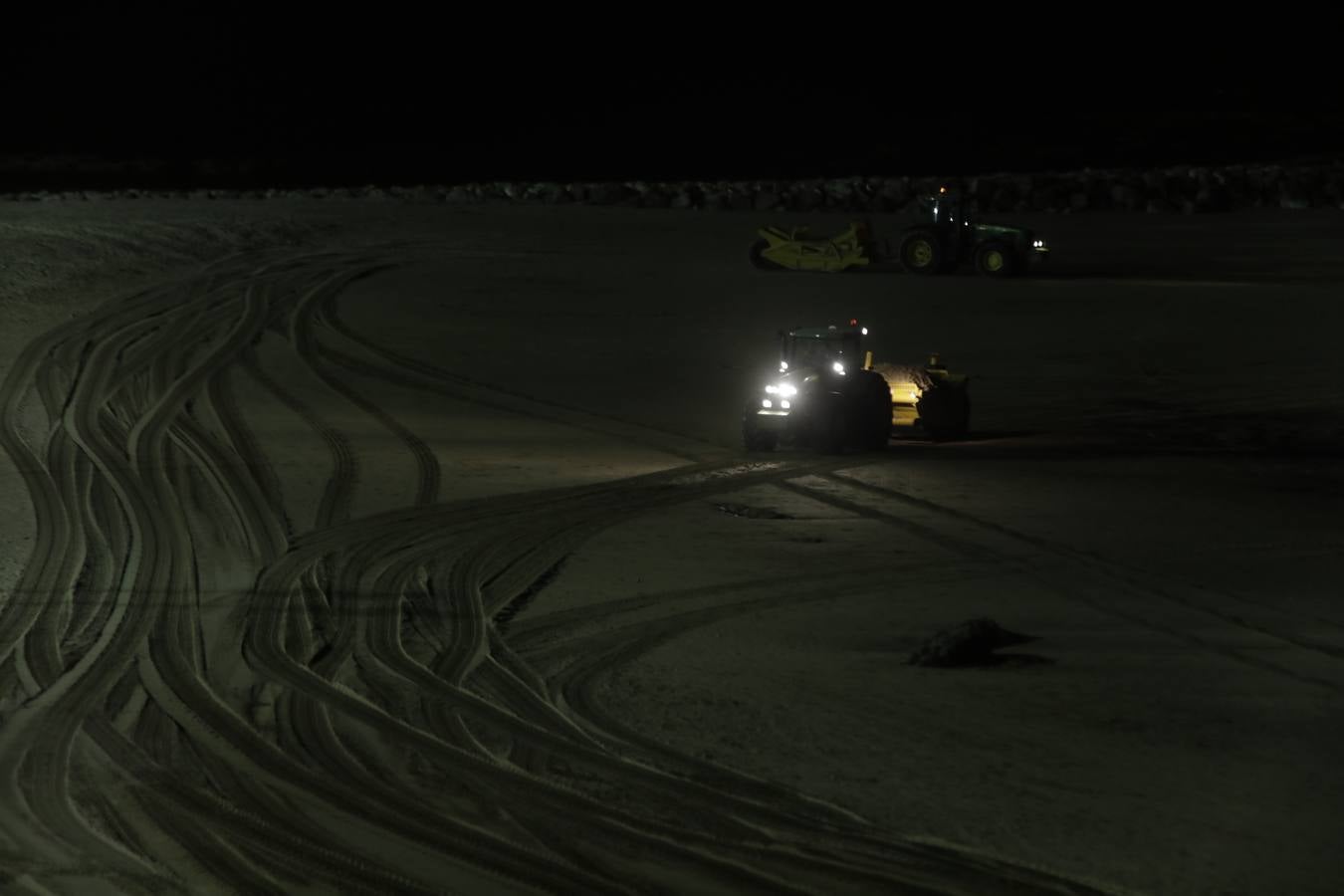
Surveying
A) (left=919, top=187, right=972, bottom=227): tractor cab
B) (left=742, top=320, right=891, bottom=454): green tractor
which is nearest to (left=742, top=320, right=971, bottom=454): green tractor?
(left=742, top=320, right=891, bottom=454): green tractor

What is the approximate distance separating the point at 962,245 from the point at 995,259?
26.0 inches

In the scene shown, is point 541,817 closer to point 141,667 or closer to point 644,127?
point 141,667

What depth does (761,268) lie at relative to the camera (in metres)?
31.7

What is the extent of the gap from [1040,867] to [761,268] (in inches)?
984

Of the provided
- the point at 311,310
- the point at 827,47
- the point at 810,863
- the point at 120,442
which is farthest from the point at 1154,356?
the point at 827,47

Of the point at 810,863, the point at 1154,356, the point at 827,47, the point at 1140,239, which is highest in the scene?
the point at 827,47

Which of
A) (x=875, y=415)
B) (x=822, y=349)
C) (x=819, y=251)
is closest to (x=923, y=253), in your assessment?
(x=819, y=251)

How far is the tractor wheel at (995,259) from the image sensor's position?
30922 mm

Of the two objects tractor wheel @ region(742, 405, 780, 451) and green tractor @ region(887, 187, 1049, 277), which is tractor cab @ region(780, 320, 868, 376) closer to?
tractor wheel @ region(742, 405, 780, 451)

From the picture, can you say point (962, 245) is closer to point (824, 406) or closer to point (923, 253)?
point (923, 253)

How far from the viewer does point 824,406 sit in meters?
17.2

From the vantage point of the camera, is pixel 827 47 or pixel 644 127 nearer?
pixel 644 127

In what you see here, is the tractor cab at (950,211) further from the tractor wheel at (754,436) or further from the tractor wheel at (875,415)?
the tractor wheel at (754,436)

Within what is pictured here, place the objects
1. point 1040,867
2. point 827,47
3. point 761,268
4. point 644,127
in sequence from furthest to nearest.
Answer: point 827,47, point 644,127, point 761,268, point 1040,867
